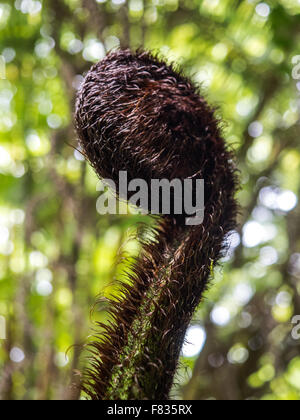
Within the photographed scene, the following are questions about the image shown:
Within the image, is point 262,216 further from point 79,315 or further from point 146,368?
point 146,368

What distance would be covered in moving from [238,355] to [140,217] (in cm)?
142

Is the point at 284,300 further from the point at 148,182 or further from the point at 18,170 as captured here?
the point at 148,182

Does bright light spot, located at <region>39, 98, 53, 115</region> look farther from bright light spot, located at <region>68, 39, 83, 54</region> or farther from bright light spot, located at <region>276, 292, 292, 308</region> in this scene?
bright light spot, located at <region>276, 292, 292, 308</region>

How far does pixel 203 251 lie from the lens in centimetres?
83

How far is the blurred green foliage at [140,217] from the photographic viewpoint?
2.59m

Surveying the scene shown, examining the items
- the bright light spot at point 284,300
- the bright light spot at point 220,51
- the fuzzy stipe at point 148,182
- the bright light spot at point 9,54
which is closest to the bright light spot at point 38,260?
the bright light spot at point 9,54

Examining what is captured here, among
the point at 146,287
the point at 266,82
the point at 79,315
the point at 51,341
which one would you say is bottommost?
the point at 51,341

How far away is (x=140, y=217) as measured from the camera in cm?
242

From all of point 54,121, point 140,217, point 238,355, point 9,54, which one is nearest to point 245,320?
point 238,355

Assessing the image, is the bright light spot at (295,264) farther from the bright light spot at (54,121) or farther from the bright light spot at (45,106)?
the bright light spot at (45,106)

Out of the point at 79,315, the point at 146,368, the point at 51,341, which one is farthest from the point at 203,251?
the point at 51,341

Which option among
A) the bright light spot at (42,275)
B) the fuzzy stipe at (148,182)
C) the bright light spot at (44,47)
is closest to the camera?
the fuzzy stipe at (148,182)

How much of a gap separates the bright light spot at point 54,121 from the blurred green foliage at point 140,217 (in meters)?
0.01

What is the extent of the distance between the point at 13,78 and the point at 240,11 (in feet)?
4.82
